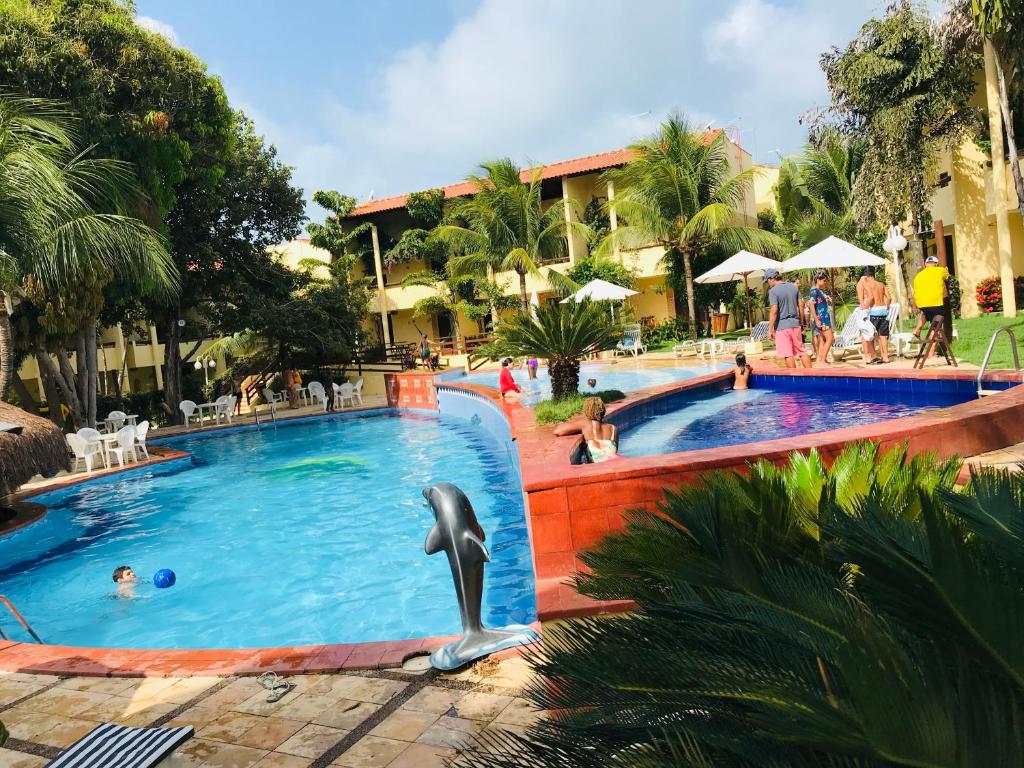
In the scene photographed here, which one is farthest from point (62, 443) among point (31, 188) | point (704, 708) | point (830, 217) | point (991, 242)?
point (830, 217)

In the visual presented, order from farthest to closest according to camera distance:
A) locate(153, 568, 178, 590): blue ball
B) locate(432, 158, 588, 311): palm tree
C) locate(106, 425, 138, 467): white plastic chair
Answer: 1. locate(432, 158, 588, 311): palm tree
2. locate(106, 425, 138, 467): white plastic chair
3. locate(153, 568, 178, 590): blue ball

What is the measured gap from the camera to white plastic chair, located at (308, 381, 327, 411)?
2458 cm

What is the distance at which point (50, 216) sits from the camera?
12.4 meters

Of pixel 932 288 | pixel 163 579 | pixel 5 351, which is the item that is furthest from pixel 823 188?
pixel 163 579

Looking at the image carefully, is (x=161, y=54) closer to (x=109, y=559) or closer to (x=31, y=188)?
(x=31, y=188)

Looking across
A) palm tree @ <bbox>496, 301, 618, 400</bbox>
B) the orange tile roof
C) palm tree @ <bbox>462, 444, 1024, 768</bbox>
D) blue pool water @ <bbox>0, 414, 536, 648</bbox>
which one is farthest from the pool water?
the orange tile roof

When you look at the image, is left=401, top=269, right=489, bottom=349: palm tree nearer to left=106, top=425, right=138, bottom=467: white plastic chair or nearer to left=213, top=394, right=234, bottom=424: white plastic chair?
left=213, top=394, right=234, bottom=424: white plastic chair

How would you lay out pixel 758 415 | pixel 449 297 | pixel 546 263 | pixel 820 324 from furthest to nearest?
1. pixel 449 297
2. pixel 546 263
3. pixel 820 324
4. pixel 758 415

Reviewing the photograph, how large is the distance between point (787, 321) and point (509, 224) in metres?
17.9

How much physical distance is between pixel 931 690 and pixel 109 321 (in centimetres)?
2464

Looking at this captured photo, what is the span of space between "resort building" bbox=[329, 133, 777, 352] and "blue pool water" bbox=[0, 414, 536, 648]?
16909 millimetres

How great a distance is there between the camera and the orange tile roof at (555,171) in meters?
30.8

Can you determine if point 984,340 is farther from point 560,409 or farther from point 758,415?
point 560,409

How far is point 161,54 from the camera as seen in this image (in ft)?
61.8
